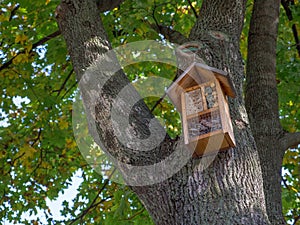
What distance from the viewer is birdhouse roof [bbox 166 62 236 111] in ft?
9.02

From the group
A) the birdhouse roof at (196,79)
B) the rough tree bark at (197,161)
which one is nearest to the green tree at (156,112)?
the rough tree bark at (197,161)

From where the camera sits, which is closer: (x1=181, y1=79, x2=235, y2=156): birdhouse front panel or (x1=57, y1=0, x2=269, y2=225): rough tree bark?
(x1=57, y1=0, x2=269, y2=225): rough tree bark

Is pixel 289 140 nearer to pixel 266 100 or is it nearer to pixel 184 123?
pixel 266 100

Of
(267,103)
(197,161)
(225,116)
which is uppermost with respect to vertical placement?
(267,103)

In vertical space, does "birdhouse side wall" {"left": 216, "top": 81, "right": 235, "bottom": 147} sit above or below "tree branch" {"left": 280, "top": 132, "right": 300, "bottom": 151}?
below

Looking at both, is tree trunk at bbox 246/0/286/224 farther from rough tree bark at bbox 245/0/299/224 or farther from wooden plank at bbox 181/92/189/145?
wooden plank at bbox 181/92/189/145

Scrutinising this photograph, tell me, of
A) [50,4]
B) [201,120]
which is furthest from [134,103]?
[50,4]

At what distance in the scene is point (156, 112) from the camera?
577 centimetres

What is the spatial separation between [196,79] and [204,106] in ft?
0.63

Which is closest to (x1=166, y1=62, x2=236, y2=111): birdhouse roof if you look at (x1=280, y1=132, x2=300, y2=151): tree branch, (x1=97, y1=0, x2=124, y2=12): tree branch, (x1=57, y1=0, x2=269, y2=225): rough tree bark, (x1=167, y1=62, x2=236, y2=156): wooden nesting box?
(x1=167, y1=62, x2=236, y2=156): wooden nesting box

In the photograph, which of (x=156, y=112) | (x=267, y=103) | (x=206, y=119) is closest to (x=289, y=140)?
(x=267, y=103)

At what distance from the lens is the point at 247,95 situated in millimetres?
3947

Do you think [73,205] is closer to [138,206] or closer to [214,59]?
[138,206]

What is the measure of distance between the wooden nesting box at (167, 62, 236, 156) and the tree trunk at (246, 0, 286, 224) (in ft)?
2.72
